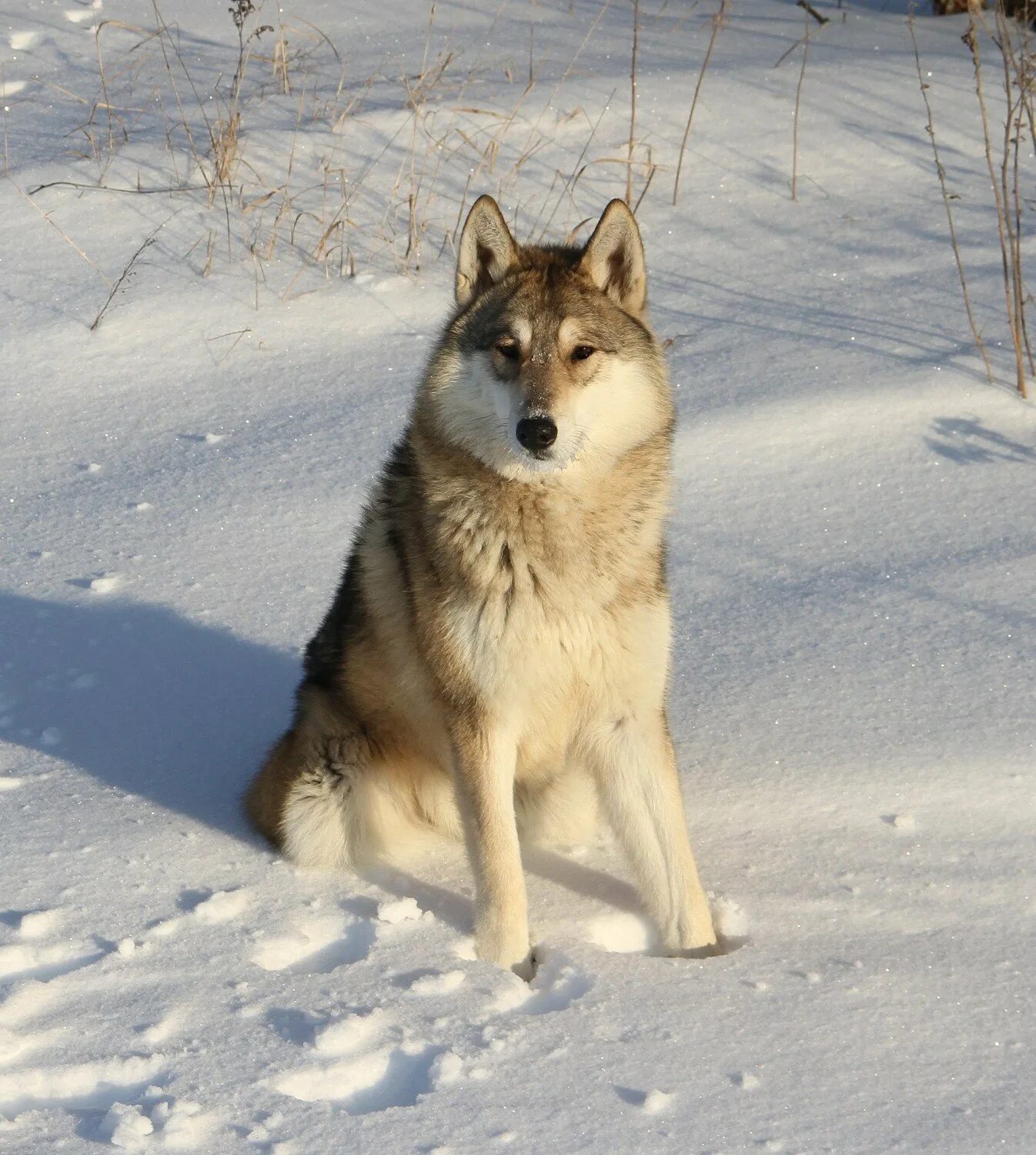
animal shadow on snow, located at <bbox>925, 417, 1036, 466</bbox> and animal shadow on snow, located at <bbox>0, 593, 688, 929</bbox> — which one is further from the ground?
animal shadow on snow, located at <bbox>925, 417, 1036, 466</bbox>

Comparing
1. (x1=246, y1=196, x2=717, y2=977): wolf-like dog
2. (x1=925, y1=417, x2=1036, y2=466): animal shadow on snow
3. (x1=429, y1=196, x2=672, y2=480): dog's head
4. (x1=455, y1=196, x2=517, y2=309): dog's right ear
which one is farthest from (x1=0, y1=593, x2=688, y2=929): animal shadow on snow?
(x1=925, y1=417, x2=1036, y2=466): animal shadow on snow

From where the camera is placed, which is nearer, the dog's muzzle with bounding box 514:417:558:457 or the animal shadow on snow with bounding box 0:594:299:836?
the dog's muzzle with bounding box 514:417:558:457

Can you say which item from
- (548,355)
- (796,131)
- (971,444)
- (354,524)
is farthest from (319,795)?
(796,131)

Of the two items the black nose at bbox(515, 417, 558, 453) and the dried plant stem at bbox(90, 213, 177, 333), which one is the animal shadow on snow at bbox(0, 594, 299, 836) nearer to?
the black nose at bbox(515, 417, 558, 453)

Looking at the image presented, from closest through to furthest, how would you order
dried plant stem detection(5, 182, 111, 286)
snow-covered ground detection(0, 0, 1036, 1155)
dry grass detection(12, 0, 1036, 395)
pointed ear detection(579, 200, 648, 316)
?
snow-covered ground detection(0, 0, 1036, 1155) → pointed ear detection(579, 200, 648, 316) → dried plant stem detection(5, 182, 111, 286) → dry grass detection(12, 0, 1036, 395)

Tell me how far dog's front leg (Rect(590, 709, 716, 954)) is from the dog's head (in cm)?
62

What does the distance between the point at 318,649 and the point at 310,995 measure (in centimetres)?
99

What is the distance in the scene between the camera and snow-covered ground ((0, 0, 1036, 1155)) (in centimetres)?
253

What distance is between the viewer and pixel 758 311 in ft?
19.0

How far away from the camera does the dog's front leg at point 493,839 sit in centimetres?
296

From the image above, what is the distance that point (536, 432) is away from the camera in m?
2.85

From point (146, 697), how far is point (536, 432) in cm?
174

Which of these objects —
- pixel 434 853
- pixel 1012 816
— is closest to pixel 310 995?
pixel 434 853

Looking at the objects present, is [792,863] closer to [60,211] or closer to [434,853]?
[434,853]
